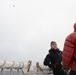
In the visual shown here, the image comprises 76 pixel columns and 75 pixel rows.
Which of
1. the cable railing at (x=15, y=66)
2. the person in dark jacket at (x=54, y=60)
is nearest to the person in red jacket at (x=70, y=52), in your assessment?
the cable railing at (x=15, y=66)

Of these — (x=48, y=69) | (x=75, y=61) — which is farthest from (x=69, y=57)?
(x=48, y=69)

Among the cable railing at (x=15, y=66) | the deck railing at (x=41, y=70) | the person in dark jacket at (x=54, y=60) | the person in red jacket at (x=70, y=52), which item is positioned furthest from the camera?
the person in dark jacket at (x=54, y=60)

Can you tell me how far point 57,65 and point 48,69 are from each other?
30.7 inches

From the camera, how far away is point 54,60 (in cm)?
959

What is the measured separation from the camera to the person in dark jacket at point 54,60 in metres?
9.38

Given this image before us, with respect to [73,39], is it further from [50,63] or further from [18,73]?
[50,63]

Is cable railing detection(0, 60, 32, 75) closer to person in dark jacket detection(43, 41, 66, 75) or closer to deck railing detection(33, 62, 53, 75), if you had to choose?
deck railing detection(33, 62, 53, 75)

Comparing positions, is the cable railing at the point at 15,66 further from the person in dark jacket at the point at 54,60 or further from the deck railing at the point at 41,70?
the person in dark jacket at the point at 54,60

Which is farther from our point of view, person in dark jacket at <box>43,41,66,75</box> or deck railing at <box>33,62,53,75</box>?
person in dark jacket at <box>43,41,66,75</box>

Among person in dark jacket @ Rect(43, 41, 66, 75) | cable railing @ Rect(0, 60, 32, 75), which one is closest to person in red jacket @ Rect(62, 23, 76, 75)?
cable railing @ Rect(0, 60, 32, 75)

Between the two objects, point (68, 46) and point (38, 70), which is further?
point (38, 70)

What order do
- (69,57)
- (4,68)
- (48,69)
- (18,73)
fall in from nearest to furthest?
1. (69,57)
2. (4,68)
3. (18,73)
4. (48,69)

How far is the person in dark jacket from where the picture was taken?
9383 millimetres

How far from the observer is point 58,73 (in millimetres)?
9398
